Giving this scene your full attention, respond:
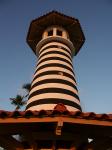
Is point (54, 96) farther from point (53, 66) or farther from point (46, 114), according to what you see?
point (46, 114)

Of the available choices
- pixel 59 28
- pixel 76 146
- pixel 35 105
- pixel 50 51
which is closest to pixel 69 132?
pixel 76 146

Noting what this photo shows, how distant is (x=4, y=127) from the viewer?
730 cm

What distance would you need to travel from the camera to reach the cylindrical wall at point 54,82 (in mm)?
11320

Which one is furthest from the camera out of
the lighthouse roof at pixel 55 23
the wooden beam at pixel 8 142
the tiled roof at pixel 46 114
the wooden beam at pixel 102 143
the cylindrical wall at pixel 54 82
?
the lighthouse roof at pixel 55 23

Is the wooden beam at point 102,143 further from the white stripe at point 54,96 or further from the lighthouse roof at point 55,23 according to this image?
the lighthouse roof at point 55,23

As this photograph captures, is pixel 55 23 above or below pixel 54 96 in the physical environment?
above

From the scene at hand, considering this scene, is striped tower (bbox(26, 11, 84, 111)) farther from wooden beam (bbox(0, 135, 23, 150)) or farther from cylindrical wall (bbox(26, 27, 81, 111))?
wooden beam (bbox(0, 135, 23, 150))

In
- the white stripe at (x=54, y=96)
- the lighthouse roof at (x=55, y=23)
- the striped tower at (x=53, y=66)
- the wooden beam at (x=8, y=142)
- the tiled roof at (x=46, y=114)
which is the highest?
the lighthouse roof at (x=55, y=23)

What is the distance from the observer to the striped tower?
1146 centimetres

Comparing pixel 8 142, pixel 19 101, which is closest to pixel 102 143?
pixel 8 142

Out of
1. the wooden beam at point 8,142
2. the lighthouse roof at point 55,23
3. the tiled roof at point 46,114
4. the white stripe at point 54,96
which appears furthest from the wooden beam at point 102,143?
the lighthouse roof at point 55,23

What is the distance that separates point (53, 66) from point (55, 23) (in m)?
5.13

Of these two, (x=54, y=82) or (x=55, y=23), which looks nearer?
(x=54, y=82)

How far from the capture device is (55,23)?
677 inches
